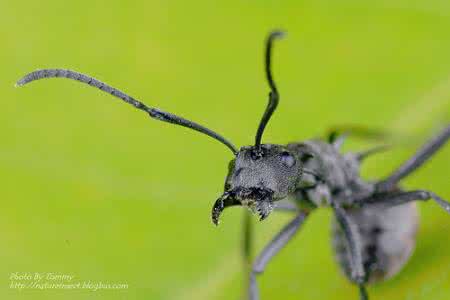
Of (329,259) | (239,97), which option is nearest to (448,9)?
(239,97)

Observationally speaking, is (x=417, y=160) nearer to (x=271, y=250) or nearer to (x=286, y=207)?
(x=286, y=207)

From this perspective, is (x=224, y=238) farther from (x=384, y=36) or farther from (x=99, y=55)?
(x=384, y=36)

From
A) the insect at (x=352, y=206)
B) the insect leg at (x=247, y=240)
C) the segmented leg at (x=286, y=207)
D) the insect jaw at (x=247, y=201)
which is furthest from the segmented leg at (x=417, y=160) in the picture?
the insect jaw at (x=247, y=201)

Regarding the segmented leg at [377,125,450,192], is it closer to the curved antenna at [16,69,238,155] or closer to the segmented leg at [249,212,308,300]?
the segmented leg at [249,212,308,300]

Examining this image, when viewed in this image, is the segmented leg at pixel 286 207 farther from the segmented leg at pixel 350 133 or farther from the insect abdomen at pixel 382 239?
the segmented leg at pixel 350 133

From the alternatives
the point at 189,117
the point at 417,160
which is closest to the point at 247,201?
the point at 417,160

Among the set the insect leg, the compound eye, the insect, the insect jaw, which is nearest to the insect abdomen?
the insect
